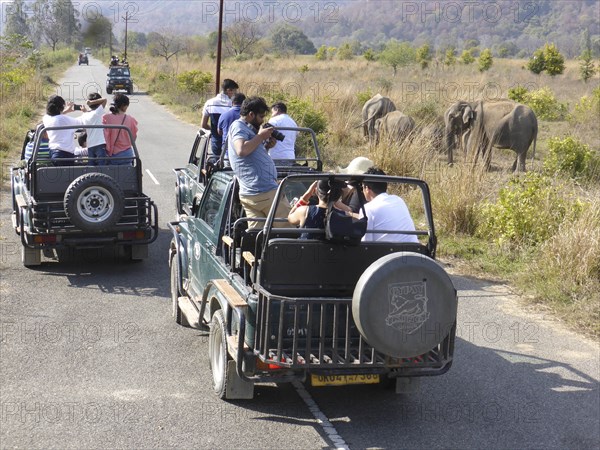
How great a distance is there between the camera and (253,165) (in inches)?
309

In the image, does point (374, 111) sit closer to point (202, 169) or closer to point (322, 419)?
point (202, 169)

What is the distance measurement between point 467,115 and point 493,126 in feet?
2.24

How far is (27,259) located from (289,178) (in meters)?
5.47

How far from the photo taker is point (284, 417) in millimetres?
6254

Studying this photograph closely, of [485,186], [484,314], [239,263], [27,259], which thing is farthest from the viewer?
[485,186]

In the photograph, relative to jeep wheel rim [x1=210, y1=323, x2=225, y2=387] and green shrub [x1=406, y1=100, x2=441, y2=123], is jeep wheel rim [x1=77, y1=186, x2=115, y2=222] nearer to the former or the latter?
jeep wheel rim [x1=210, y1=323, x2=225, y2=387]

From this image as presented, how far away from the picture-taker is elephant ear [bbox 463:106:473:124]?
21172mm

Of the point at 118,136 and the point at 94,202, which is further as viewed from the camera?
the point at 118,136

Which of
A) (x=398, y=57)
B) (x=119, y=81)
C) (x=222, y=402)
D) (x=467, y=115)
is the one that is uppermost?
(x=398, y=57)

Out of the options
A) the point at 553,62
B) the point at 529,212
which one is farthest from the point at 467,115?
the point at 553,62

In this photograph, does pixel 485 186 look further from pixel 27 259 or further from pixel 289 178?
pixel 289 178

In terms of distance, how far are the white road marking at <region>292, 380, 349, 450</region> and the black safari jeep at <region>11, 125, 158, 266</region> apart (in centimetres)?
397

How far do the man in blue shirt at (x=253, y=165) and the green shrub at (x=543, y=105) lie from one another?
22535 millimetres

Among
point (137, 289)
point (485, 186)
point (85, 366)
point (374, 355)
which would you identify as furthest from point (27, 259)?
point (485, 186)
